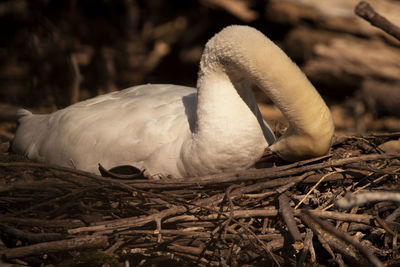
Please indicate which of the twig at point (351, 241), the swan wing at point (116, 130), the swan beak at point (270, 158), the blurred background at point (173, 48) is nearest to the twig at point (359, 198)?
the twig at point (351, 241)

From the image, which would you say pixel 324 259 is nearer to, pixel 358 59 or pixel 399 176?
pixel 399 176

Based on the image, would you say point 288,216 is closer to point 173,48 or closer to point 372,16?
point 372,16

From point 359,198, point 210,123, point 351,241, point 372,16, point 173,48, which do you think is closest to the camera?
point 359,198

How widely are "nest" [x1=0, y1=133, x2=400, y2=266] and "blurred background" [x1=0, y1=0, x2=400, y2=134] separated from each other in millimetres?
2782

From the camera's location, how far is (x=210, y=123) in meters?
3.05

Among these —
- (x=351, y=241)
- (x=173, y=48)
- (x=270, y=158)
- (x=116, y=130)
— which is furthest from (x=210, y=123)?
(x=173, y=48)

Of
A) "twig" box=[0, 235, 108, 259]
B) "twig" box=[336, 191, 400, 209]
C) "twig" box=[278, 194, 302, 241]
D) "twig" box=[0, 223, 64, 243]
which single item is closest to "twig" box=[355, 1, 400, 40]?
"twig" box=[278, 194, 302, 241]

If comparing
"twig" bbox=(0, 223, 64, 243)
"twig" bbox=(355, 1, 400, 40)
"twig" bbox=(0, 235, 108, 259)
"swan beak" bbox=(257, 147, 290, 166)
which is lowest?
"twig" bbox=(0, 235, 108, 259)

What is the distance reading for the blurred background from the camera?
6.08 meters

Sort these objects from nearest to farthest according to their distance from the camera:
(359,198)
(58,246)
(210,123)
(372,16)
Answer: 1. (359,198)
2. (58,246)
3. (372,16)
4. (210,123)

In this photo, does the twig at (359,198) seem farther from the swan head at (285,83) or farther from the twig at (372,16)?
the twig at (372,16)

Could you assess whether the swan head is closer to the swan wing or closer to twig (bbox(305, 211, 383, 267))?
the swan wing

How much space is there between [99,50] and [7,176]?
5.54 meters

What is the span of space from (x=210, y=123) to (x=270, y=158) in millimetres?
435
